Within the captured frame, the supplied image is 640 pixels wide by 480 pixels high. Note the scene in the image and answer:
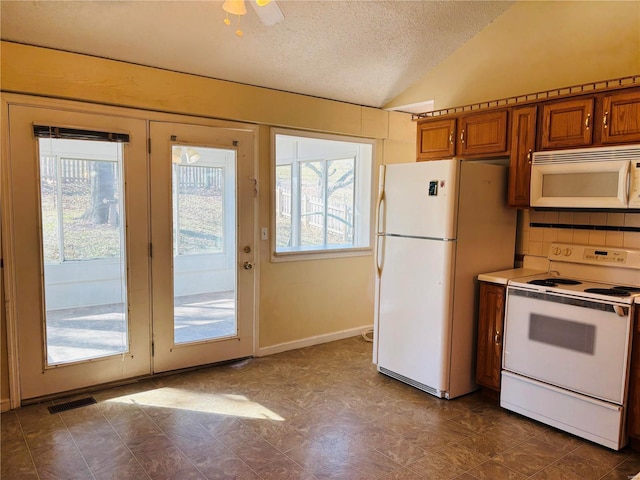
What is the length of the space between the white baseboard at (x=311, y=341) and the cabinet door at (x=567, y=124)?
262 cm

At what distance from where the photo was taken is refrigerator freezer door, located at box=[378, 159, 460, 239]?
3.13m

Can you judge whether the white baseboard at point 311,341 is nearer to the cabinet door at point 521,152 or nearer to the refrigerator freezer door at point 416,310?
the refrigerator freezer door at point 416,310

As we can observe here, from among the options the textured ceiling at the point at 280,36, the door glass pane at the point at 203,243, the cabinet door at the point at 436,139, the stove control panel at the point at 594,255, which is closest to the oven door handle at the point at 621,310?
the stove control panel at the point at 594,255

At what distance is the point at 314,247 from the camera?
468 centimetres

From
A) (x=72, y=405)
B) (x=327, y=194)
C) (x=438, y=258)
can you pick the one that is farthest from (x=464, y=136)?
(x=72, y=405)

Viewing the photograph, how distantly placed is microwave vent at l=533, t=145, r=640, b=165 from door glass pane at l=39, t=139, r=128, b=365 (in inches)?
118

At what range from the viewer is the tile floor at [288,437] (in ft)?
7.88

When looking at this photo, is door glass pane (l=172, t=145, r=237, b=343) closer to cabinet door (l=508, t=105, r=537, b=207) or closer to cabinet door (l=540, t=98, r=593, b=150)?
cabinet door (l=508, t=105, r=537, b=207)

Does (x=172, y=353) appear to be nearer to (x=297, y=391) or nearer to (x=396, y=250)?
(x=297, y=391)

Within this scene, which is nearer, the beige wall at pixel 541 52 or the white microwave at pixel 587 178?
the white microwave at pixel 587 178

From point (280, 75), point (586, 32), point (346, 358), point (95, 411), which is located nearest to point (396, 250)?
point (346, 358)

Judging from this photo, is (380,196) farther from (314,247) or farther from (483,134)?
(314,247)

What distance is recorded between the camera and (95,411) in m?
3.02

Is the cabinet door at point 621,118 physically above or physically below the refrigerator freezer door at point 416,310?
above
